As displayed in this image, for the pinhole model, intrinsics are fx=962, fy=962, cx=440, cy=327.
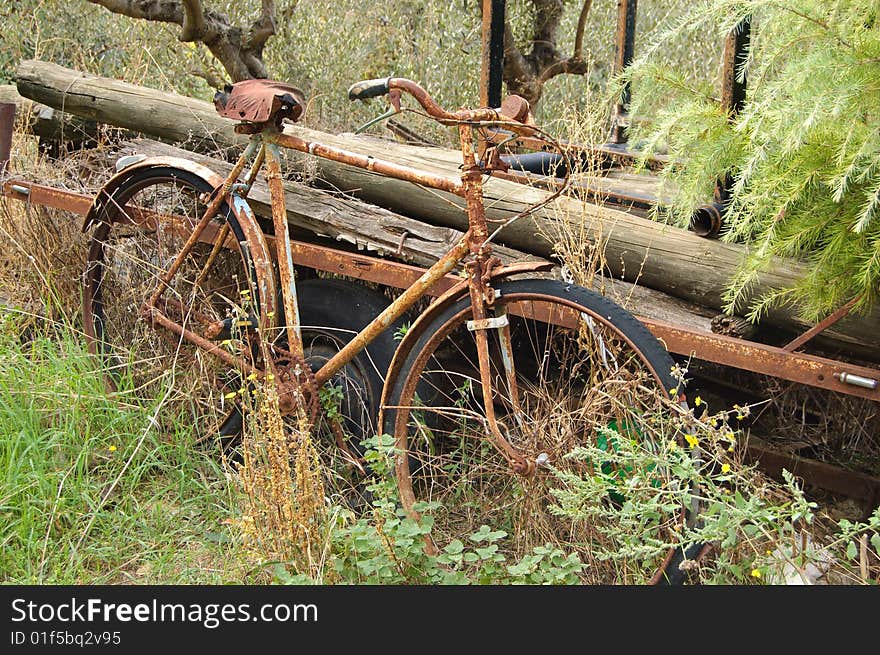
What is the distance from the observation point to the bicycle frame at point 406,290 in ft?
9.94

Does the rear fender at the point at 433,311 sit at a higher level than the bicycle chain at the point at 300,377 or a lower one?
higher

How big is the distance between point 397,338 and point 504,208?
0.65 meters

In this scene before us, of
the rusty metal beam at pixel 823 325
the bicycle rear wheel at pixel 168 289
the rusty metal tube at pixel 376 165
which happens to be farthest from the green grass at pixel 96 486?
the rusty metal beam at pixel 823 325

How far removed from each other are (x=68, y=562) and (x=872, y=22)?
119 inches

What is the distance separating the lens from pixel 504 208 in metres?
3.69

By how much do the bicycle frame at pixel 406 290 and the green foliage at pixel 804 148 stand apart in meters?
0.64

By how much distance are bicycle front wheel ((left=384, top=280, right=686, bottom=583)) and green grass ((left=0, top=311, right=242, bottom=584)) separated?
76cm

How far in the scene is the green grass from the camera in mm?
3262

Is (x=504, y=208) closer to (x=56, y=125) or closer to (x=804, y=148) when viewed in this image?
(x=804, y=148)

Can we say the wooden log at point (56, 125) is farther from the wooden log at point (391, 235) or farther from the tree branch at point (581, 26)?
the tree branch at point (581, 26)

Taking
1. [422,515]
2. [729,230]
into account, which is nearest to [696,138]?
[729,230]

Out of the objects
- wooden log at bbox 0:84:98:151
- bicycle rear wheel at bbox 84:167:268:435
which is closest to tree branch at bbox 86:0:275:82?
wooden log at bbox 0:84:98:151

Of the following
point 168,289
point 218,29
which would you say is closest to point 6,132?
point 168,289
